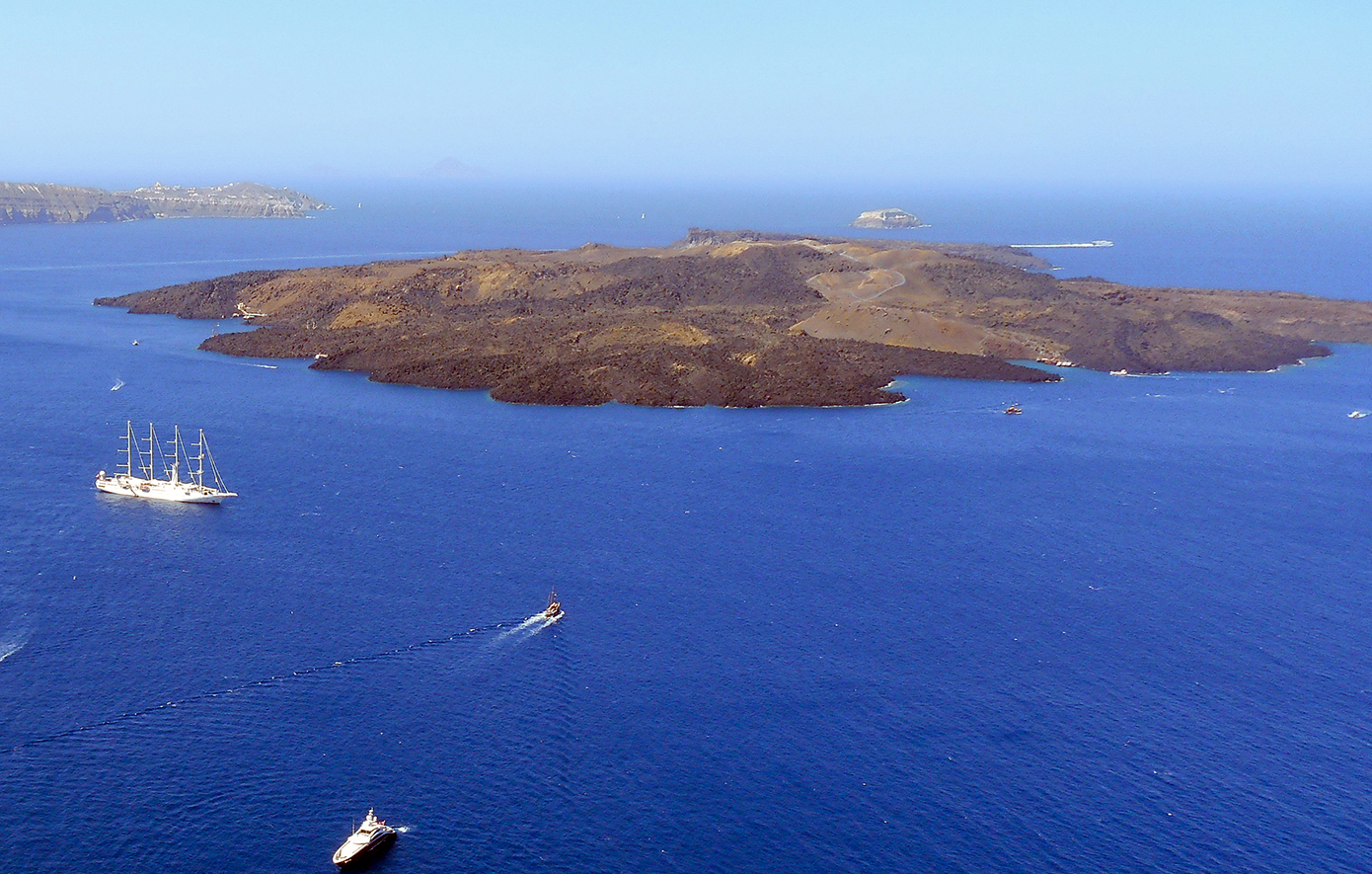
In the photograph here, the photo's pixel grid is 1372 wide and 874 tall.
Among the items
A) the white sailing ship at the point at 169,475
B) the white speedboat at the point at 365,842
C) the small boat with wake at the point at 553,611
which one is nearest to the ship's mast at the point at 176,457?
the white sailing ship at the point at 169,475

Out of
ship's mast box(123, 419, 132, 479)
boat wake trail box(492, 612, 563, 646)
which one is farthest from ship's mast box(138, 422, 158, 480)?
boat wake trail box(492, 612, 563, 646)

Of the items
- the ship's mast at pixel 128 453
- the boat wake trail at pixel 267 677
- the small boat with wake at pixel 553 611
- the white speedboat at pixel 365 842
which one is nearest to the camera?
the white speedboat at pixel 365 842

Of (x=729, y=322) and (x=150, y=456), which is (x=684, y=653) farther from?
(x=729, y=322)

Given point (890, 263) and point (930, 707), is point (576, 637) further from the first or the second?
point (890, 263)

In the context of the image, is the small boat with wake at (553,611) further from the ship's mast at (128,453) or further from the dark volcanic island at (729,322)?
the dark volcanic island at (729,322)

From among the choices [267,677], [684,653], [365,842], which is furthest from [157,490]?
[365,842]

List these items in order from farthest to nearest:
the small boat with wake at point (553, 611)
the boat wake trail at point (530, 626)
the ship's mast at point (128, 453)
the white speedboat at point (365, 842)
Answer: the ship's mast at point (128, 453), the small boat with wake at point (553, 611), the boat wake trail at point (530, 626), the white speedboat at point (365, 842)
